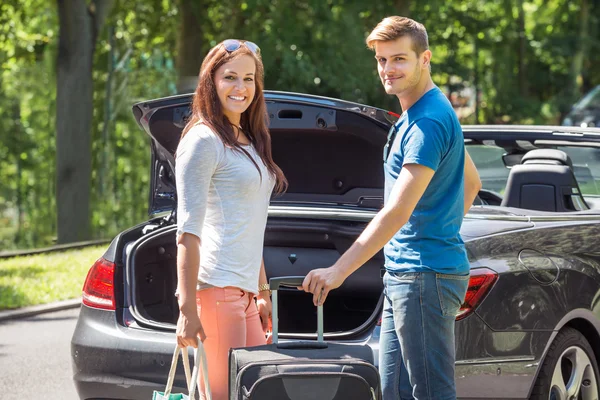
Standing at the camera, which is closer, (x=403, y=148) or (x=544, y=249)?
(x=403, y=148)

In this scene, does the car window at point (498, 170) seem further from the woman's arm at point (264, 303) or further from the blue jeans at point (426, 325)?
the blue jeans at point (426, 325)

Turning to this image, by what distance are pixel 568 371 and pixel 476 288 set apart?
0.84 m

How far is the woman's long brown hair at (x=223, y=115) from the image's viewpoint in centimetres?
384

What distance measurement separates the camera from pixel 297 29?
2006 centimetres

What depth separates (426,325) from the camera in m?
3.71

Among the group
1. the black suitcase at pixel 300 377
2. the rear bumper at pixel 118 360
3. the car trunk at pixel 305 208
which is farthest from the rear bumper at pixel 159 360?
the black suitcase at pixel 300 377

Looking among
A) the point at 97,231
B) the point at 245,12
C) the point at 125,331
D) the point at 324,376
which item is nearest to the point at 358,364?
the point at 324,376

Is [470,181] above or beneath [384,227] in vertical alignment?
above

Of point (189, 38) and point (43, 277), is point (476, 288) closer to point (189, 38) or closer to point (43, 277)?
point (43, 277)

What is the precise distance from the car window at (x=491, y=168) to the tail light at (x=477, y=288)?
2439 mm

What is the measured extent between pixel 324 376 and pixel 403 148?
0.78 meters

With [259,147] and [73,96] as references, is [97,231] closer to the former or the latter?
[73,96]

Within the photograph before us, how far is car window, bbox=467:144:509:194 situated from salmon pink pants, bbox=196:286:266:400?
3.32m

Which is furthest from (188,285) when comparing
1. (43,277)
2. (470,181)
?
(43,277)
